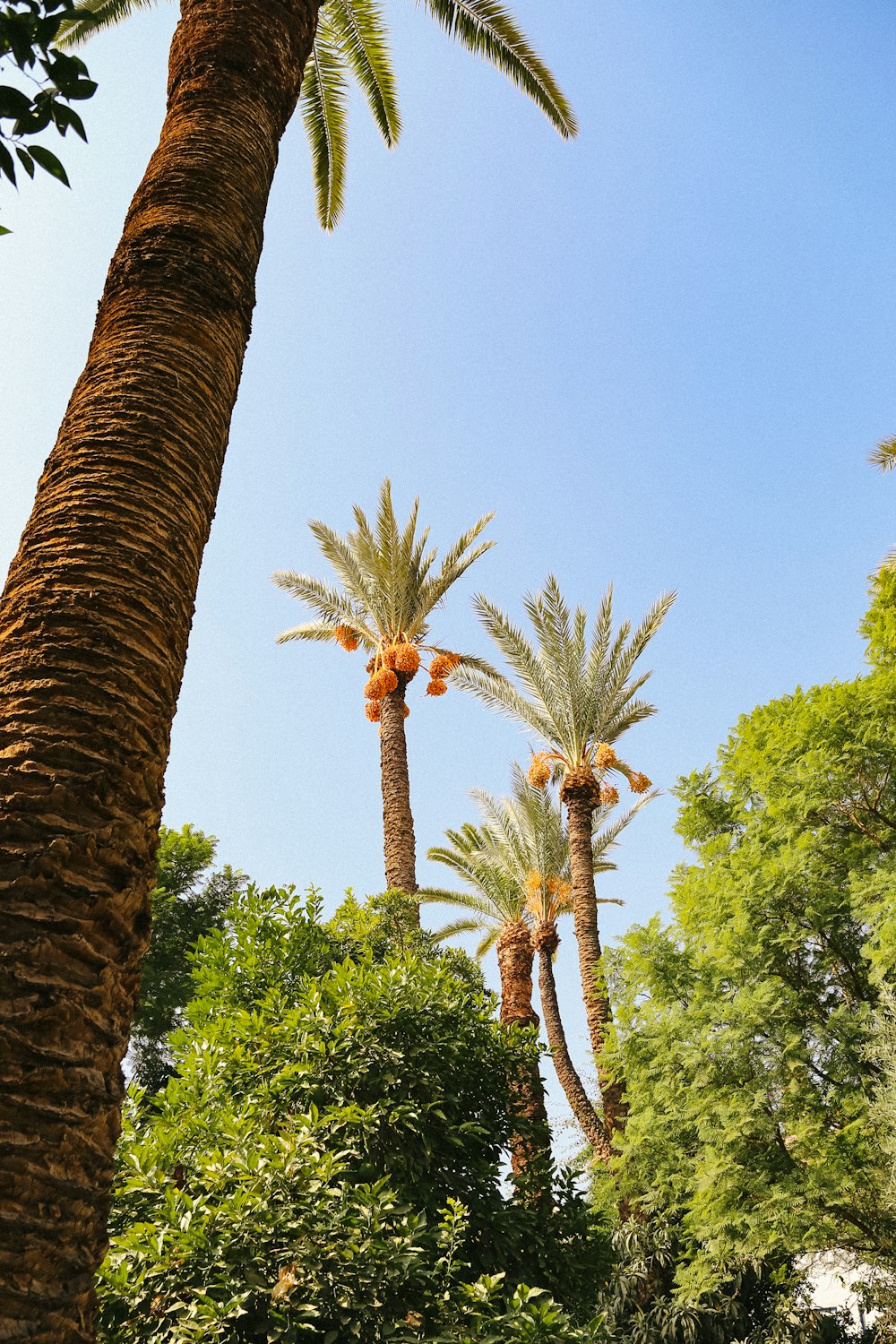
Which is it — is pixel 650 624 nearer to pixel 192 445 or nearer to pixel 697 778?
pixel 697 778

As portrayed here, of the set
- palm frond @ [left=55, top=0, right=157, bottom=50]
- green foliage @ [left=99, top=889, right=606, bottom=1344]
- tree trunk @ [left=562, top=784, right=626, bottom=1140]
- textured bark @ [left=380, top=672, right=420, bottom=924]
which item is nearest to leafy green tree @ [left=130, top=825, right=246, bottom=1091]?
textured bark @ [left=380, top=672, right=420, bottom=924]

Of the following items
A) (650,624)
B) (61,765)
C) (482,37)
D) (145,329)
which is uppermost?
(482,37)

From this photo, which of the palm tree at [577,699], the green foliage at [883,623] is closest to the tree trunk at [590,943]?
the palm tree at [577,699]

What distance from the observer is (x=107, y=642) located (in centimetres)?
247

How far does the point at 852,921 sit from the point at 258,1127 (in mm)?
10495

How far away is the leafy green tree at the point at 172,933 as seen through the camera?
13.5 m

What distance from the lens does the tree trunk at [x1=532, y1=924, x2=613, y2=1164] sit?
18656 millimetres

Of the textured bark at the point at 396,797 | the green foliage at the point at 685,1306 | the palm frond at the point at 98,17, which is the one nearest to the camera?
the palm frond at the point at 98,17

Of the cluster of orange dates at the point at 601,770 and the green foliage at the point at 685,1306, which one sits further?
the cluster of orange dates at the point at 601,770

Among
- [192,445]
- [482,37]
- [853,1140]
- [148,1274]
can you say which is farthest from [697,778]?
[192,445]

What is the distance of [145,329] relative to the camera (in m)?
3.15

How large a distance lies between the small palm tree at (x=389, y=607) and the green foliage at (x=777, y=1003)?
5567 mm

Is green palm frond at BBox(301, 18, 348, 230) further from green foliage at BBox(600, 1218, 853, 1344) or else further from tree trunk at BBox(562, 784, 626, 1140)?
green foliage at BBox(600, 1218, 853, 1344)

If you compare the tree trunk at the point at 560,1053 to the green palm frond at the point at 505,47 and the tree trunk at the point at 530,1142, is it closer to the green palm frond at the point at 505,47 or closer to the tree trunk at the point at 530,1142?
the tree trunk at the point at 530,1142
